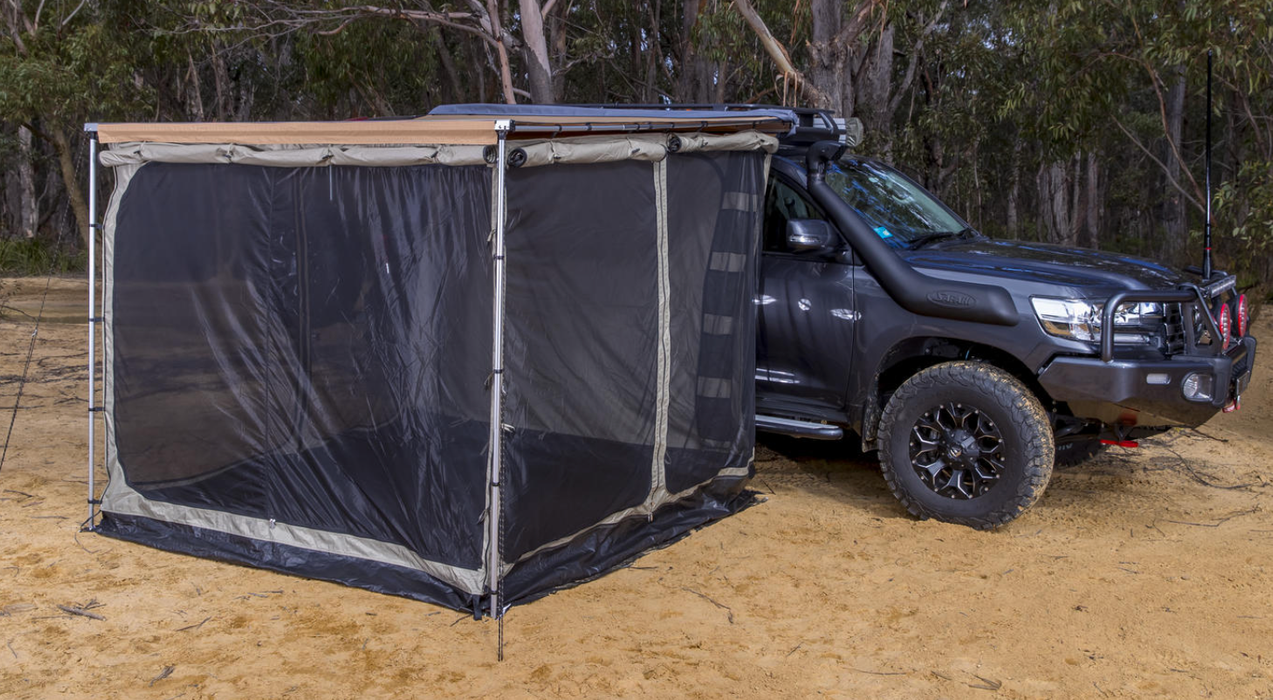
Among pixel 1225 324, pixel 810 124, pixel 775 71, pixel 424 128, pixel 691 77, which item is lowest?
pixel 1225 324

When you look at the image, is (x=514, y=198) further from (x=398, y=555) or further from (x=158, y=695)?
(x=158, y=695)

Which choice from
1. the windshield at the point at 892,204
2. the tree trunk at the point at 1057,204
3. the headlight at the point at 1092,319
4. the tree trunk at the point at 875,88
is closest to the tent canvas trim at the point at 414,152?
the windshield at the point at 892,204

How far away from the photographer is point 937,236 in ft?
23.0

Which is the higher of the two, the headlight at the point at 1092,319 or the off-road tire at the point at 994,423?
the headlight at the point at 1092,319

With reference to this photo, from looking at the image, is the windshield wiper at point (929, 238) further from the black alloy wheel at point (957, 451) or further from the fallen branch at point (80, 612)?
the fallen branch at point (80, 612)

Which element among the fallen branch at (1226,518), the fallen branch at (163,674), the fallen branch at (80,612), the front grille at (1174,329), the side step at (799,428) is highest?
the front grille at (1174,329)

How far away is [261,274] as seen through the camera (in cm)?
545

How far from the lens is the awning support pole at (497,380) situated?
464cm

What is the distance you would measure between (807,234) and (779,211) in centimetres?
63

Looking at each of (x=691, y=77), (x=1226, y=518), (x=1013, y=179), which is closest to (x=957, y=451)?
(x=1226, y=518)

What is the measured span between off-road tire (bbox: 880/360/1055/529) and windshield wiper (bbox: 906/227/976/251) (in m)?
0.88

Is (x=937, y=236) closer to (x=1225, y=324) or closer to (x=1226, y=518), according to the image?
(x=1225, y=324)

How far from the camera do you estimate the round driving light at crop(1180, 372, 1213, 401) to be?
575 cm

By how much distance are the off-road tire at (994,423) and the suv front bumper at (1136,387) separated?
20cm
